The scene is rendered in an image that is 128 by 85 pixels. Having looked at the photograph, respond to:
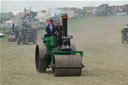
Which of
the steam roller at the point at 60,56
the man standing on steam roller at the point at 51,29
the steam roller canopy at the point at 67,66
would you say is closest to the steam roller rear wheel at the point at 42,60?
the steam roller at the point at 60,56

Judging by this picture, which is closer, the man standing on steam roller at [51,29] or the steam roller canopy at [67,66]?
the steam roller canopy at [67,66]

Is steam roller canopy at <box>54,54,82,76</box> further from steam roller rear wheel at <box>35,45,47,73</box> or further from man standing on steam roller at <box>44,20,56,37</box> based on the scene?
man standing on steam roller at <box>44,20,56,37</box>

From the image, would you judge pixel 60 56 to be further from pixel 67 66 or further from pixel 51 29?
pixel 51 29

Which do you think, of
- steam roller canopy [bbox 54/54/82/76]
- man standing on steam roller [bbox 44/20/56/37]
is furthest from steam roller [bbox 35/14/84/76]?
man standing on steam roller [bbox 44/20/56/37]

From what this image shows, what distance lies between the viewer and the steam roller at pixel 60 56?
11.6m

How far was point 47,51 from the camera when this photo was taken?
12.9 metres

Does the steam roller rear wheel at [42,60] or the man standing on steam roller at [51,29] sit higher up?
the man standing on steam roller at [51,29]

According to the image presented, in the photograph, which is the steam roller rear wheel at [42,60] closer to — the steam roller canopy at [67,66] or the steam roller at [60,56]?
the steam roller at [60,56]

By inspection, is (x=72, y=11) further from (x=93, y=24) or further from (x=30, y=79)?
(x=30, y=79)

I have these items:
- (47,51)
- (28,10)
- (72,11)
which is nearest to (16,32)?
(28,10)

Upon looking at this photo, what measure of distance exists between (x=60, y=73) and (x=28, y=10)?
37143mm

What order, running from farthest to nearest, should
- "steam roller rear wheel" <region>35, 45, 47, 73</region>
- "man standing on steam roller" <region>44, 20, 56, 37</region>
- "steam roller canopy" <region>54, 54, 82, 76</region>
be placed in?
"man standing on steam roller" <region>44, 20, 56, 37</region> → "steam roller rear wheel" <region>35, 45, 47, 73</region> → "steam roller canopy" <region>54, 54, 82, 76</region>

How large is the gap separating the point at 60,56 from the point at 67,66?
412 mm

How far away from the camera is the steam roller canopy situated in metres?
11.6
